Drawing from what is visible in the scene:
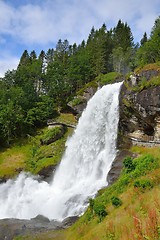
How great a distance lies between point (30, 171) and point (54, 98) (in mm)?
24598

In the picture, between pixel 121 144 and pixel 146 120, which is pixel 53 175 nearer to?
pixel 121 144

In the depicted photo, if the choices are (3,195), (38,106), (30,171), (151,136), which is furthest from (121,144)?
(38,106)

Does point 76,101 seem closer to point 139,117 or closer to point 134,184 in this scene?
point 139,117

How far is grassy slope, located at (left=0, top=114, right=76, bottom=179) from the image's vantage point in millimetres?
38600

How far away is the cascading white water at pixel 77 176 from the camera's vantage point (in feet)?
92.3

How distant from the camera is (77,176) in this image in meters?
33.8

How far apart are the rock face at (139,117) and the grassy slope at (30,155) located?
10619mm

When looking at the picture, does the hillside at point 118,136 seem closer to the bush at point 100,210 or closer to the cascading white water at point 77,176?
the bush at point 100,210

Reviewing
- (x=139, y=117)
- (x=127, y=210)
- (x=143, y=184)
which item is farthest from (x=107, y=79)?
(x=127, y=210)

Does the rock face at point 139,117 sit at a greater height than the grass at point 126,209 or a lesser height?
greater

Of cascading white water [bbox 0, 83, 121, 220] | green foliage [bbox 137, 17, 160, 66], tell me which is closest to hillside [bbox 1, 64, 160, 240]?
cascading white water [bbox 0, 83, 121, 220]

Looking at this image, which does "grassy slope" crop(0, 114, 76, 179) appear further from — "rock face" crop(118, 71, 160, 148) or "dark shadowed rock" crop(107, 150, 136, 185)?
"dark shadowed rock" crop(107, 150, 136, 185)

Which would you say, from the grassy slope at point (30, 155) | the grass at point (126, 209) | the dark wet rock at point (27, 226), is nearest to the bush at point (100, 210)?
the grass at point (126, 209)

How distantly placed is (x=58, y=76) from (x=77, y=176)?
32509 millimetres
